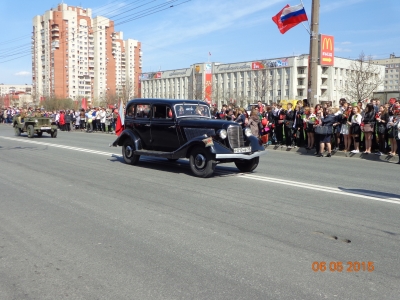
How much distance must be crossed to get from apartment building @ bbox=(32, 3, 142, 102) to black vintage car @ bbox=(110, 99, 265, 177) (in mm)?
83148

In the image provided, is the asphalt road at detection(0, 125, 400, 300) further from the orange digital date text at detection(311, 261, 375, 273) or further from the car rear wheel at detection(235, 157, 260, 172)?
the car rear wheel at detection(235, 157, 260, 172)

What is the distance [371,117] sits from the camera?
Result: 14.9 metres

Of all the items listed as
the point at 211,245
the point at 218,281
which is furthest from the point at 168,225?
the point at 218,281

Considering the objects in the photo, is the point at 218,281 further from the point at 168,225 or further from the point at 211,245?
the point at 168,225

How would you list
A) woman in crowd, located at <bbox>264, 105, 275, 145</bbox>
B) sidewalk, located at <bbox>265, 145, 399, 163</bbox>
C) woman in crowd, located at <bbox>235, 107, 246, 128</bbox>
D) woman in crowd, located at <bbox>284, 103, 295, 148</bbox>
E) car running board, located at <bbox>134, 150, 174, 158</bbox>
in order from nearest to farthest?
car running board, located at <bbox>134, 150, 174, 158</bbox>
sidewalk, located at <bbox>265, 145, 399, 163</bbox>
woman in crowd, located at <bbox>284, 103, 295, 148</bbox>
woman in crowd, located at <bbox>235, 107, 246, 128</bbox>
woman in crowd, located at <bbox>264, 105, 275, 145</bbox>

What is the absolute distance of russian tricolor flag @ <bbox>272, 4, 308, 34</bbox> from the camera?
18141 millimetres

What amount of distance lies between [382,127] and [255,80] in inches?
3427

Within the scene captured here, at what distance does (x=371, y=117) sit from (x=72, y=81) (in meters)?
113

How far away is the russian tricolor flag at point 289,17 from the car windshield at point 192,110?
8.04m

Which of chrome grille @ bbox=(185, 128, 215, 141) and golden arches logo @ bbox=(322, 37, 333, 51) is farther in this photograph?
golden arches logo @ bbox=(322, 37, 333, 51)

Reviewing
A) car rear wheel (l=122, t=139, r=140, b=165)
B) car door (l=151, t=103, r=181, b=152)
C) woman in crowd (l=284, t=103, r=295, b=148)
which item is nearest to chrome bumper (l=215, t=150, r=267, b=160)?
car door (l=151, t=103, r=181, b=152)

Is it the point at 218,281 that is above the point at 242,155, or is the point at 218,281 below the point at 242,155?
below

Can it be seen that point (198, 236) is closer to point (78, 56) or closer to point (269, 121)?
point (269, 121)

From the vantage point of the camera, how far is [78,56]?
114 m
